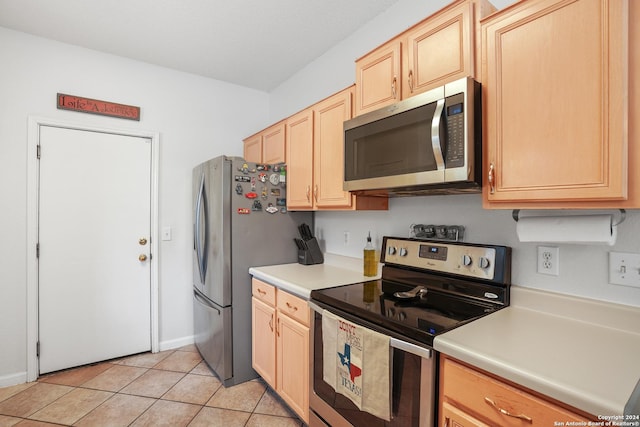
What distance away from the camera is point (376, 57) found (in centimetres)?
168

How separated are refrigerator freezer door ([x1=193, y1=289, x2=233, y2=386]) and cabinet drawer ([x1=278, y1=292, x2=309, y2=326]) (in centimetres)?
57

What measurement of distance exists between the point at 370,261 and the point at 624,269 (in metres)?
1.21

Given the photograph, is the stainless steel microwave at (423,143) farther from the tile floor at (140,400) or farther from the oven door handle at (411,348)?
the tile floor at (140,400)

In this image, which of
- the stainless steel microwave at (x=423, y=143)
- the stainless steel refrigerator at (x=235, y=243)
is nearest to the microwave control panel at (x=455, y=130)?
the stainless steel microwave at (x=423, y=143)

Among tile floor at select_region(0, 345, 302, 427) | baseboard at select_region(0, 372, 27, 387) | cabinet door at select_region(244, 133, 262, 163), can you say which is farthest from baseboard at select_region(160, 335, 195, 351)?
cabinet door at select_region(244, 133, 262, 163)

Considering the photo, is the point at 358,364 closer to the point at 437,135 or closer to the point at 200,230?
the point at 437,135

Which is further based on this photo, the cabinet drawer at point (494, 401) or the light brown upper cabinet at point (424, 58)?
the light brown upper cabinet at point (424, 58)

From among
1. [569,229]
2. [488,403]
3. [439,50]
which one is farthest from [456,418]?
[439,50]

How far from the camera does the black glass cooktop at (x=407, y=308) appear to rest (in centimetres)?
116

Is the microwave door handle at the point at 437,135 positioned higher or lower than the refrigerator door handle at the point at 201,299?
higher

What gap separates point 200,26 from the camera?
2.31m

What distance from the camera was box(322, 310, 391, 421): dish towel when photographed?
3.98 feet

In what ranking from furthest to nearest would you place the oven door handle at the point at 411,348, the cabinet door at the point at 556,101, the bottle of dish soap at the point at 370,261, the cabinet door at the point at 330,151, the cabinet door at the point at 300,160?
the cabinet door at the point at 300,160 → the bottle of dish soap at the point at 370,261 → the cabinet door at the point at 330,151 → the oven door handle at the point at 411,348 → the cabinet door at the point at 556,101

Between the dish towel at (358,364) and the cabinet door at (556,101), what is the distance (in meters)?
0.76
